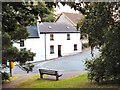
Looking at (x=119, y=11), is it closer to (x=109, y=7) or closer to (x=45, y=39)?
(x=109, y=7)

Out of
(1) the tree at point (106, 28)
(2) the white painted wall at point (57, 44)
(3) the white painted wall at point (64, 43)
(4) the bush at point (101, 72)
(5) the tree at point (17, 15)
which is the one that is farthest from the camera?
(3) the white painted wall at point (64, 43)

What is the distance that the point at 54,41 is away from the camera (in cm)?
1298

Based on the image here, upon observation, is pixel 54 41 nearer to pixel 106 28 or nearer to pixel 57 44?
pixel 57 44

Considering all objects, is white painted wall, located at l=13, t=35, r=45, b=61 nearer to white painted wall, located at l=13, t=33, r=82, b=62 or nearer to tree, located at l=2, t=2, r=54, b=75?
white painted wall, located at l=13, t=33, r=82, b=62

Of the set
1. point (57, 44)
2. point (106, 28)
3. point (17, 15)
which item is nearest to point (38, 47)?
point (57, 44)

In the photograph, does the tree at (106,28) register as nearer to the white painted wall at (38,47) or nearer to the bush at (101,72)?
the bush at (101,72)

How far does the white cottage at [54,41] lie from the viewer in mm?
12055

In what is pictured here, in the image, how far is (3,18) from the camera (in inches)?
158

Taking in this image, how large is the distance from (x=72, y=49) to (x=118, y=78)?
7.99 metres

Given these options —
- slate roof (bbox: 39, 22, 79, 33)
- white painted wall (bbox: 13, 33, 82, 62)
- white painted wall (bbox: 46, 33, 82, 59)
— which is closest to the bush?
white painted wall (bbox: 13, 33, 82, 62)

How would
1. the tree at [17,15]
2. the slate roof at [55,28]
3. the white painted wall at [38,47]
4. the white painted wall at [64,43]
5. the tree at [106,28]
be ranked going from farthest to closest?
the slate roof at [55,28]
the white painted wall at [64,43]
the white painted wall at [38,47]
the tree at [17,15]
the tree at [106,28]

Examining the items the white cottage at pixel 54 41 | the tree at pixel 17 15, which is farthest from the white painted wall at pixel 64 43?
the tree at pixel 17 15

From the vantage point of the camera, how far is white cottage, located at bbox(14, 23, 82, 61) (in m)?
12.1

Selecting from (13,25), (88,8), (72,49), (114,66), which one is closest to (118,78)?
(114,66)
